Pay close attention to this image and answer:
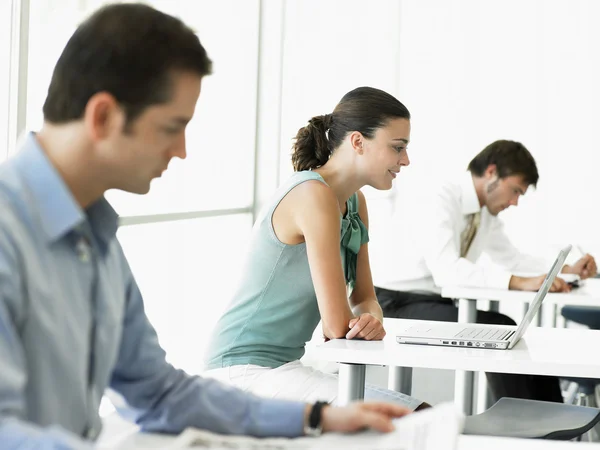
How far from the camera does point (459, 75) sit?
7.22 m

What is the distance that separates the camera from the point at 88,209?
121 cm

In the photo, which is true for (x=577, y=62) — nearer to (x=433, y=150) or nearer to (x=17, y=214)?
(x=433, y=150)

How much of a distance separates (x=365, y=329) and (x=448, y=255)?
1.70 meters

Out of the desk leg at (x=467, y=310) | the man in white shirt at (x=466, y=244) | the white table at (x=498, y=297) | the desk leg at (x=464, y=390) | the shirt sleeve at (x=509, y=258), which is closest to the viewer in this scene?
the desk leg at (x=464, y=390)

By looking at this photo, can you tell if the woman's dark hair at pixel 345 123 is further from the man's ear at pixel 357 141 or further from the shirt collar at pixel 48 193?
the shirt collar at pixel 48 193

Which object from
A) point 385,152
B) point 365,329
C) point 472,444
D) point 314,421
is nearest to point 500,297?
point 385,152

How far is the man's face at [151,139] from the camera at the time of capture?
3.74ft

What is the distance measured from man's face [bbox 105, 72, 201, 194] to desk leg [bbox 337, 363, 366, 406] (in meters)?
1.09

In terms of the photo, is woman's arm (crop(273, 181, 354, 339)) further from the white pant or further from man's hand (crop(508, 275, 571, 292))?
man's hand (crop(508, 275, 571, 292))

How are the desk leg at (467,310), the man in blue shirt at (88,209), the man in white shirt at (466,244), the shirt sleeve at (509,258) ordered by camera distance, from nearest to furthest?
the man in blue shirt at (88,209)
the desk leg at (467,310)
the man in white shirt at (466,244)
the shirt sleeve at (509,258)

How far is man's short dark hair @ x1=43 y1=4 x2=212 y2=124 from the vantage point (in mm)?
1102

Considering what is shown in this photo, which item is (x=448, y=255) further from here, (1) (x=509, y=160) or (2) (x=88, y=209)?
(2) (x=88, y=209)

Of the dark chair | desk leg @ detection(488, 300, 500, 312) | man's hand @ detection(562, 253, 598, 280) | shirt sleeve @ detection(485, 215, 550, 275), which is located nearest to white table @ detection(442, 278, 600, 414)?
man's hand @ detection(562, 253, 598, 280)

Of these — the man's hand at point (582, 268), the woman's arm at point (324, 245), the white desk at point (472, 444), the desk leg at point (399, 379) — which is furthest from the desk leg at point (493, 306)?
the white desk at point (472, 444)
